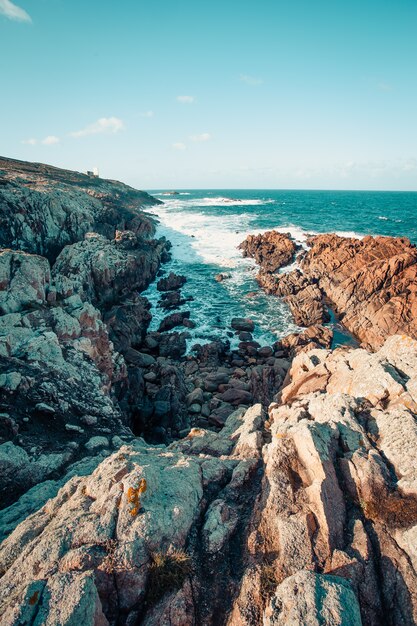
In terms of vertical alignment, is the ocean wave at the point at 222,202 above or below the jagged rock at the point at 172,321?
above

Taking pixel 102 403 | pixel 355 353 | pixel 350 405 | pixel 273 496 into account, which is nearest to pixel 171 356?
pixel 102 403

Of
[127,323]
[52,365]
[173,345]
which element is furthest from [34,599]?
[127,323]

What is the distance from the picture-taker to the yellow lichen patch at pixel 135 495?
20.3ft

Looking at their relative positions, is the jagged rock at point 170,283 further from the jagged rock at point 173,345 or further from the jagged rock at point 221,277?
the jagged rock at point 173,345

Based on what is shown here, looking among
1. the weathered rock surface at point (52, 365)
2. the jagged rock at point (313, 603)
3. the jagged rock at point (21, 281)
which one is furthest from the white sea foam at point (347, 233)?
the jagged rock at point (313, 603)

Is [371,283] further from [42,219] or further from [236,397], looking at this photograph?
[42,219]

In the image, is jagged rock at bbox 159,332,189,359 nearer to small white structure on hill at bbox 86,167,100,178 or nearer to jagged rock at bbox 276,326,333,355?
jagged rock at bbox 276,326,333,355

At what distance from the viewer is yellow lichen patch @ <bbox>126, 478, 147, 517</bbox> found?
243 inches

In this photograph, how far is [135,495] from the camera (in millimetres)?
6410

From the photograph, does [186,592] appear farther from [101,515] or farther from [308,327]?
[308,327]

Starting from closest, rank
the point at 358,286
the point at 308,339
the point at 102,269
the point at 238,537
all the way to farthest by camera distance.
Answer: the point at 238,537
the point at 308,339
the point at 102,269
the point at 358,286

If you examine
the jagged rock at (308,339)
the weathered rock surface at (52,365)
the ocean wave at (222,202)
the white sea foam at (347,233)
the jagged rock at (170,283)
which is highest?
the ocean wave at (222,202)

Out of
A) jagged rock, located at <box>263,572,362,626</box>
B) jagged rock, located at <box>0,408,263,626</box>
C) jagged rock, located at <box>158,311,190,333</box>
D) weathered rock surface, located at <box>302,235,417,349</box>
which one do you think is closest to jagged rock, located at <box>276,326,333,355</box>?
weathered rock surface, located at <box>302,235,417,349</box>

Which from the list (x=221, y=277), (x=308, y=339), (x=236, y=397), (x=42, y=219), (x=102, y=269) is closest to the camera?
(x=236, y=397)
